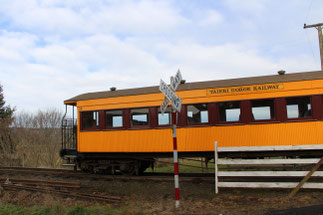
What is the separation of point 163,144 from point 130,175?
6.41 feet

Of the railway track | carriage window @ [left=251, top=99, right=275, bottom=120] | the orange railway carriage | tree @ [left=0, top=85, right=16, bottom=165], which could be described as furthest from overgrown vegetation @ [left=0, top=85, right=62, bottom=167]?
carriage window @ [left=251, top=99, right=275, bottom=120]

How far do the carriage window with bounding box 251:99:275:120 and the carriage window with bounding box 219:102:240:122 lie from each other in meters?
0.51

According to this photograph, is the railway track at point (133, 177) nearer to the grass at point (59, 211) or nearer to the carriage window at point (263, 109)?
the carriage window at point (263, 109)

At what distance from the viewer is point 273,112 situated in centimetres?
866

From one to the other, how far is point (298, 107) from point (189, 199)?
15.4 feet

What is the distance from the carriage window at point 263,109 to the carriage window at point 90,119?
19.6 ft

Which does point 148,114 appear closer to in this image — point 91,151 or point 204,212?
point 91,151

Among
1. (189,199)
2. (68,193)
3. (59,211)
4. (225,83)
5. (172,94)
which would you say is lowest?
(189,199)

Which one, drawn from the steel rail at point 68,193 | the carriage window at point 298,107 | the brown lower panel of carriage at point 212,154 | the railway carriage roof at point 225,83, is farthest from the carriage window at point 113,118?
the carriage window at point 298,107

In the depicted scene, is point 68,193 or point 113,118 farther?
point 113,118

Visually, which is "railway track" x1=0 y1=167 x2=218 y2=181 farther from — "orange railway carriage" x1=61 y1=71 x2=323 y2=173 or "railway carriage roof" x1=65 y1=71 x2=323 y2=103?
"railway carriage roof" x1=65 y1=71 x2=323 y2=103

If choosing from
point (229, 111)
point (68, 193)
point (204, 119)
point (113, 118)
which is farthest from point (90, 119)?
point (229, 111)

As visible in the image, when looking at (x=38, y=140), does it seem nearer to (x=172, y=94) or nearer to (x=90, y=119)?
(x=90, y=119)

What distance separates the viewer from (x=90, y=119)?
1077cm
